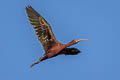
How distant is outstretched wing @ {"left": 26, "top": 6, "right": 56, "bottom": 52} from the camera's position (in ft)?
81.0

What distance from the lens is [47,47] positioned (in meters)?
24.6

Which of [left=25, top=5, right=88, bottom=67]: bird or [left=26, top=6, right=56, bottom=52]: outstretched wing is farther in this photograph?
[left=26, top=6, right=56, bottom=52]: outstretched wing

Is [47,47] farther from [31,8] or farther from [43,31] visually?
[31,8]

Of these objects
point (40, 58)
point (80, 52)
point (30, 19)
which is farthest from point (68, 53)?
point (30, 19)

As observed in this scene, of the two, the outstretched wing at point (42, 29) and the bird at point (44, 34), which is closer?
the bird at point (44, 34)

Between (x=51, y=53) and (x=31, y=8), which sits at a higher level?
(x=31, y=8)

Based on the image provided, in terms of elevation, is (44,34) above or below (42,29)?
below

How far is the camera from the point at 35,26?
993 inches

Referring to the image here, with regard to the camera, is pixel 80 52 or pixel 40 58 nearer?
pixel 40 58

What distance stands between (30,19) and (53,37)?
2595mm

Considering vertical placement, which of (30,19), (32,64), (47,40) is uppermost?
(30,19)

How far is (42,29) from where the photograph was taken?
25203 mm

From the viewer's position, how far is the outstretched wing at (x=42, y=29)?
24703mm

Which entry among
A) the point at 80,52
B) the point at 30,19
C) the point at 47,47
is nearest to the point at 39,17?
the point at 30,19
